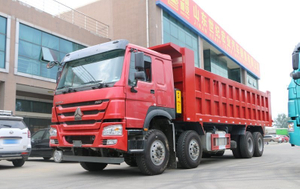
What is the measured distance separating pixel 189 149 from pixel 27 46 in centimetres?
1277

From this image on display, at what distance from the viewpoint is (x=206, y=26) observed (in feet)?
97.1

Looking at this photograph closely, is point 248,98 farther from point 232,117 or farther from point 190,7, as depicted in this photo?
point 190,7

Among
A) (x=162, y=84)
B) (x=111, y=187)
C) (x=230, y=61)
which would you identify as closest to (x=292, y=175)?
(x=162, y=84)

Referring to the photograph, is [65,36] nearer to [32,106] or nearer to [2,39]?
[2,39]

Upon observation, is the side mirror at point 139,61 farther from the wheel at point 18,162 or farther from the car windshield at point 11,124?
the wheel at point 18,162

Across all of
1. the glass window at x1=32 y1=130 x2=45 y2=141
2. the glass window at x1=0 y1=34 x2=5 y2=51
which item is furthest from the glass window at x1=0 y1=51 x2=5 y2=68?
the glass window at x1=32 y1=130 x2=45 y2=141

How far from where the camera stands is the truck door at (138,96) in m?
6.69

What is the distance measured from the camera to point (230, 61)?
3778 centimetres

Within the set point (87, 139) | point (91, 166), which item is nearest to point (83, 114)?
point (87, 139)

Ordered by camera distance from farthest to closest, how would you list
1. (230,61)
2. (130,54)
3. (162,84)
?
(230,61)
(162,84)
(130,54)

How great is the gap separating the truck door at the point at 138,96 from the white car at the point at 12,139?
5075 millimetres

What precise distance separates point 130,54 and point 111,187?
9.74 ft

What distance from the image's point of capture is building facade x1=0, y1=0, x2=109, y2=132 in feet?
53.2

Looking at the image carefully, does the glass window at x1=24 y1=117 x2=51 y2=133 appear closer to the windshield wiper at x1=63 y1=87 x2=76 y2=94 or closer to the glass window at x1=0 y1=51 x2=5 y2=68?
the glass window at x1=0 y1=51 x2=5 y2=68
